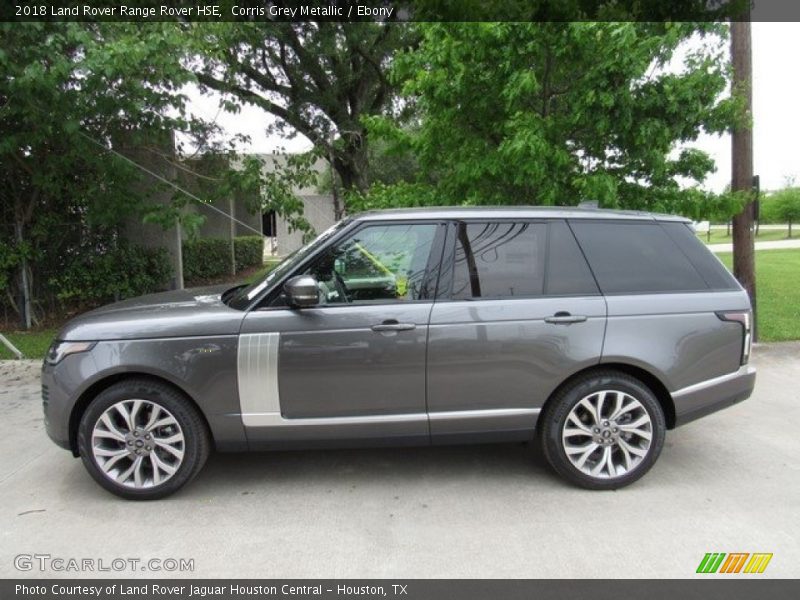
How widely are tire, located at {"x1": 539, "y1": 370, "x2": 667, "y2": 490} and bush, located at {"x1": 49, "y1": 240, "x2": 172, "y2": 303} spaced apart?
8443 millimetres

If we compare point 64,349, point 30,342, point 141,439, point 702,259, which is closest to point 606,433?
point 702,259

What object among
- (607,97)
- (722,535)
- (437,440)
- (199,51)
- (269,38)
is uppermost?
(269,38)

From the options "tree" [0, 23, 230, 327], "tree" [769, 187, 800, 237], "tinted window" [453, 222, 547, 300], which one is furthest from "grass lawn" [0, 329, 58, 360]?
"tree" [769, 187, 800, 237]

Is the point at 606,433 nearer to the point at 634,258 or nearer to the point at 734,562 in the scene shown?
the point at 734,562

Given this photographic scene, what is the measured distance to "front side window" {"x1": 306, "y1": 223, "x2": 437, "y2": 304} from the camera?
12.7ft

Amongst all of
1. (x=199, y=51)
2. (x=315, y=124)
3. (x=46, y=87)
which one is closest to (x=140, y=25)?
(x=199, y=51)

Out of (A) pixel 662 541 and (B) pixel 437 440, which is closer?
(A) pixel 662 541

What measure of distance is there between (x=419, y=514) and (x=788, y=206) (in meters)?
58.4

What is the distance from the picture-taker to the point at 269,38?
14641mm

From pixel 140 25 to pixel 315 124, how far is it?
9.84 metres

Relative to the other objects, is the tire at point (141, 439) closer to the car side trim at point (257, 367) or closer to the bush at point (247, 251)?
the car side trim at point (257, 367)

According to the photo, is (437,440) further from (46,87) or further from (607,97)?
(46,87)
